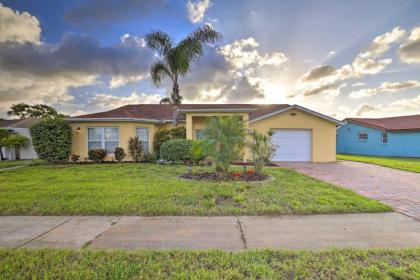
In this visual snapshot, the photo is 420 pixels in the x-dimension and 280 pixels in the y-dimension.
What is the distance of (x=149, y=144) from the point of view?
1509 cm

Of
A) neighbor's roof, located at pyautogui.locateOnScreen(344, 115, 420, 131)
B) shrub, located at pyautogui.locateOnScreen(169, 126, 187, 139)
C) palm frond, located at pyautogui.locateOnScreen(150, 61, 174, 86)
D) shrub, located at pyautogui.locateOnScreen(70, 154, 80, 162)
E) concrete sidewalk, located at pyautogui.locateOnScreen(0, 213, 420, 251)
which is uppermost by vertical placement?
palm frond, located at pyautogui.locateOnScreen(150, 61, 174, 86)

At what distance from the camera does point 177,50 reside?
14.1m

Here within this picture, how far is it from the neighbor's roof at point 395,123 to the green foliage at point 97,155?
25.4m

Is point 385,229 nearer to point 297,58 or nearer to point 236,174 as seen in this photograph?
point 236,174

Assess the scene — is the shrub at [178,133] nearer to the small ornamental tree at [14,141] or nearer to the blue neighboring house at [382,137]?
the small ornamental tree at [14,141]

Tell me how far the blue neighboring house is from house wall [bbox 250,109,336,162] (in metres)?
8.66

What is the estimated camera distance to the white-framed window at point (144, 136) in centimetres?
1479

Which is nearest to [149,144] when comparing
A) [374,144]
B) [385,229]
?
[385,229]

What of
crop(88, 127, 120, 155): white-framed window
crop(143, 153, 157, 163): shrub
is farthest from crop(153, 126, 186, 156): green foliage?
crop(88, 127, 120, 155): white-framed window

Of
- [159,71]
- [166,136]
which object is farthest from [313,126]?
[159,71]

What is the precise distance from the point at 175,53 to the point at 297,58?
8.17m

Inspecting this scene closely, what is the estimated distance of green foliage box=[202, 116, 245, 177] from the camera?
25.5ft

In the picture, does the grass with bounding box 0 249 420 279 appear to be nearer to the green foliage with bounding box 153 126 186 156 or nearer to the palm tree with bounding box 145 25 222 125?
the green foliage with bounding box 153 126 186 156

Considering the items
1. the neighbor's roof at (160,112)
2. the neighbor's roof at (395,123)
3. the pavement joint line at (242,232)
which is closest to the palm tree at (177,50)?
the neighbor's roof at (160,112)
